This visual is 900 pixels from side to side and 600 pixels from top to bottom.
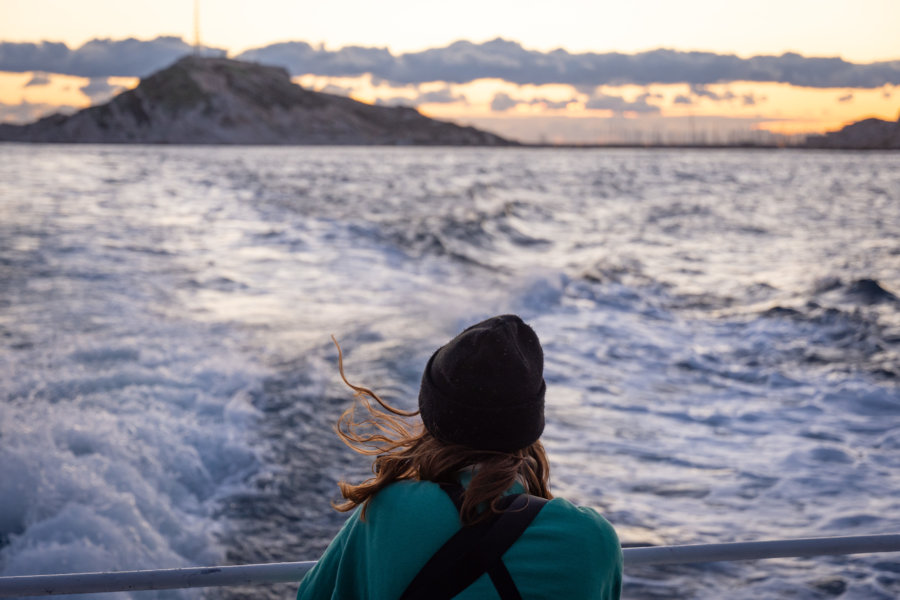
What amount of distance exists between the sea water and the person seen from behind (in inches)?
120

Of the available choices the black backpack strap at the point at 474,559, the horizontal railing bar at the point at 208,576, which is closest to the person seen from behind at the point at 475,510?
the black backpack strap at the point at 474,559

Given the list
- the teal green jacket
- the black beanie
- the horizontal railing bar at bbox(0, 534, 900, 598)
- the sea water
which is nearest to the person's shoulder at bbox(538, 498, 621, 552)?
the teal green jacket

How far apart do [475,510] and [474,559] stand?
91 mm

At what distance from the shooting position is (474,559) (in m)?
1.31

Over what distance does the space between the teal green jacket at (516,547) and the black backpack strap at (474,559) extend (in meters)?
0.01

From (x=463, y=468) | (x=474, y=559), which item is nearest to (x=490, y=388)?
(x=463, y=468)

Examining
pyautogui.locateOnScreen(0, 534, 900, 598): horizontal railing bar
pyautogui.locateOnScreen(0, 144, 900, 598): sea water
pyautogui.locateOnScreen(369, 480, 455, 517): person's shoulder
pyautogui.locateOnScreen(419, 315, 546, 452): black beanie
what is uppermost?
pyautogui.locateOnScreen(419, 315, 546, 452): black beanie

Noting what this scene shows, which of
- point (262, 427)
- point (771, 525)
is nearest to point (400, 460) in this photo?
point (771, 525)

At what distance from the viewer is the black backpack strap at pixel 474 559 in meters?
1.30

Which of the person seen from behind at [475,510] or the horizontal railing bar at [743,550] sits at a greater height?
the person seen from behind at [475,510]

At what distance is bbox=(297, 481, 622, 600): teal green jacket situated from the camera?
51.0 inches

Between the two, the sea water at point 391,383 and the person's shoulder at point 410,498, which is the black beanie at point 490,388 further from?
the sea water at point 391,383

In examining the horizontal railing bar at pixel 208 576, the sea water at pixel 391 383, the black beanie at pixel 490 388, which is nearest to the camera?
the black beanie at pixel 490 388

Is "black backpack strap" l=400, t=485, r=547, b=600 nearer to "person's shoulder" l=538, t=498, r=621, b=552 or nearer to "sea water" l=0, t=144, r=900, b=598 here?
"person's shoulder" l=538, t=498, r=621, b=552
